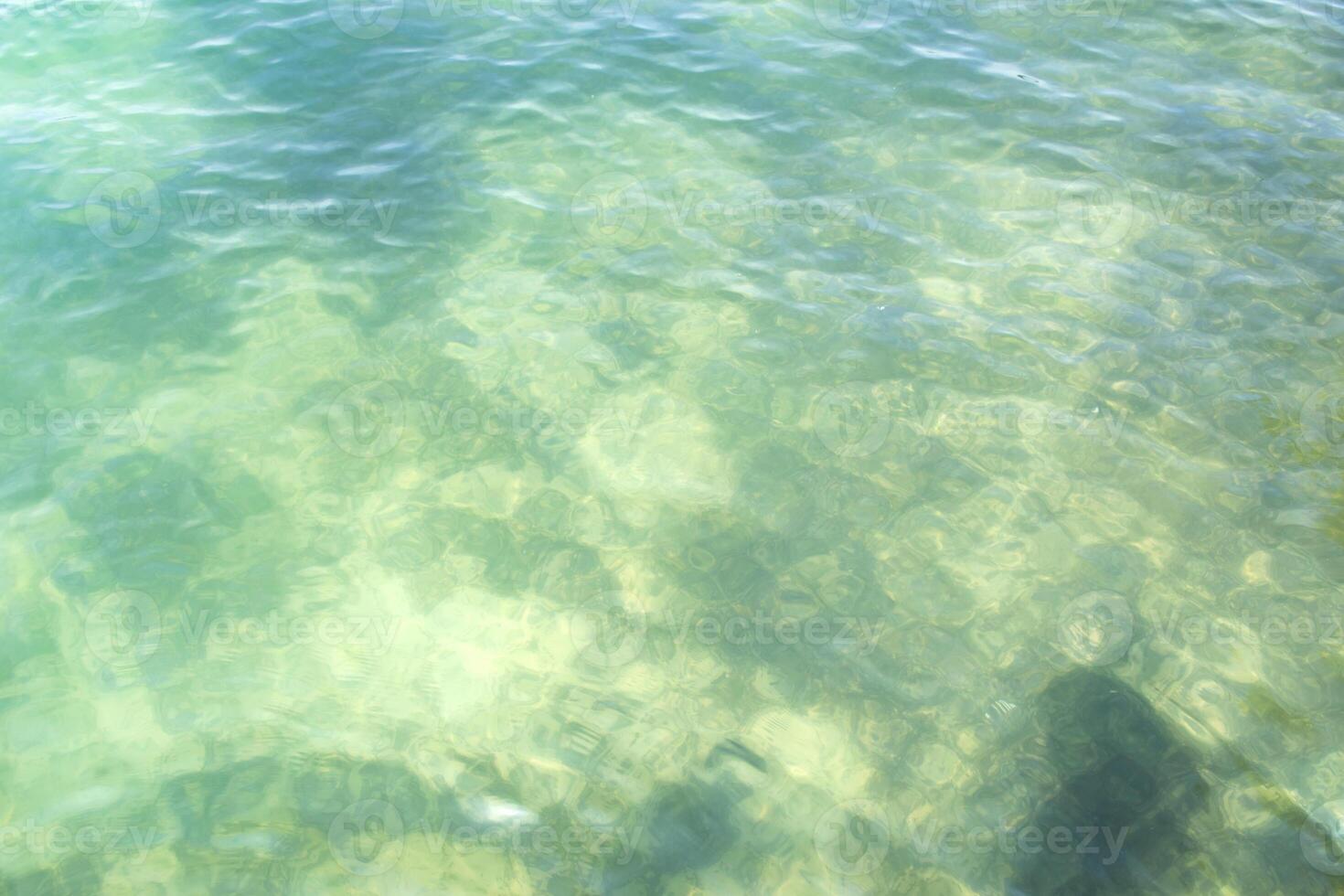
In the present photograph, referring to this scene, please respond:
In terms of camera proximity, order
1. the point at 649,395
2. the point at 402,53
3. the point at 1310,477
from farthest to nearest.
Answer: the point at 402,53, the point at 649,395, the point at 1310,477

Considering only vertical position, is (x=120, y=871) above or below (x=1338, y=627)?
below

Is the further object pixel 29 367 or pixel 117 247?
pixel 117 247

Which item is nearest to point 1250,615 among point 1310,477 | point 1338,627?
point 1338,627

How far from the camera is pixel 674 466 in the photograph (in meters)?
5.88

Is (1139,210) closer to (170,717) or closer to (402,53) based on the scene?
(402,53)

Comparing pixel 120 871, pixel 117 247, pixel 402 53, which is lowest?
pixel 120 871

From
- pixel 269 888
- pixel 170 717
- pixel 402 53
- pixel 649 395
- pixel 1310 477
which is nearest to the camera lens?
pixel 269 888

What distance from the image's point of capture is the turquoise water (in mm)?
4449

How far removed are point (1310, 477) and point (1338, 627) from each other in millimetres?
1056

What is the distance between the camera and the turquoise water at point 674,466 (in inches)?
175

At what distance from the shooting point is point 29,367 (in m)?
6.38

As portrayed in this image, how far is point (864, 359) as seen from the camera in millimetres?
6410

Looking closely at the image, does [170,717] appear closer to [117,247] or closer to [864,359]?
[117,247]

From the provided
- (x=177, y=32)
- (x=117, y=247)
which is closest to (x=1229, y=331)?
(x=117, y=247)
